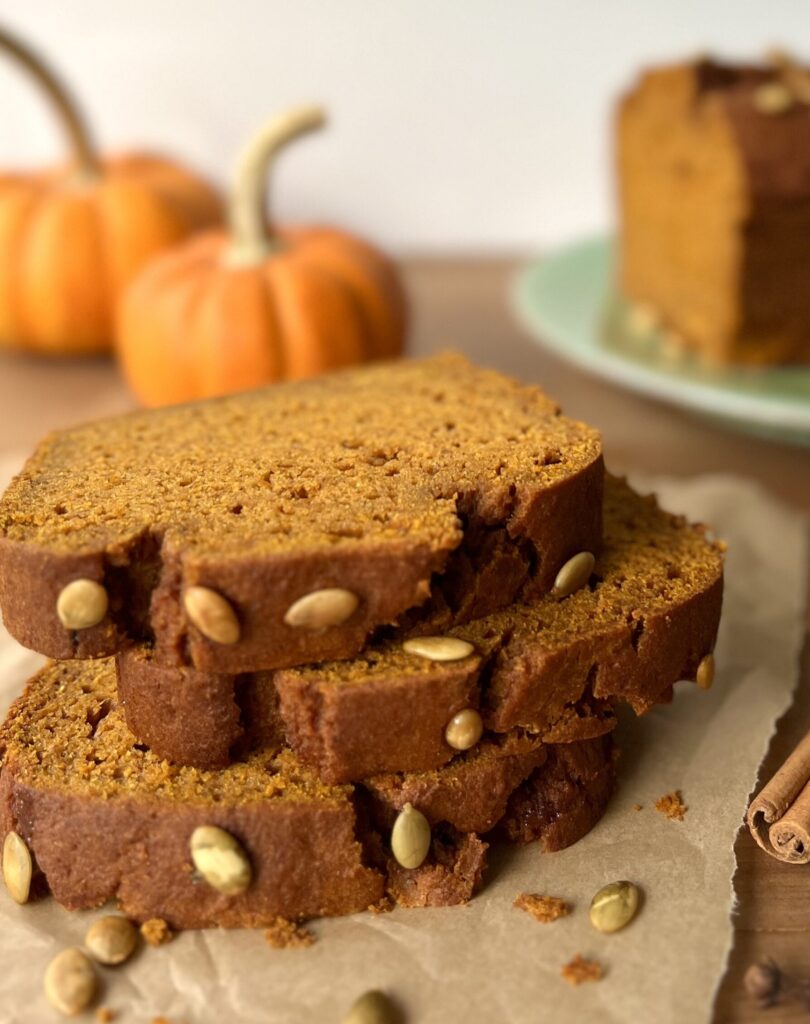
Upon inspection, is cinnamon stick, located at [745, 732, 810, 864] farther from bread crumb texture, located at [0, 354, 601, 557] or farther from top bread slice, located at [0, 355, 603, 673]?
bread crumb texture, located at [0, 354, 601, 557]

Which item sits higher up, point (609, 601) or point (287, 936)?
point (609, 601)

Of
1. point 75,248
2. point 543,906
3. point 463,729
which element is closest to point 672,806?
point 543,906

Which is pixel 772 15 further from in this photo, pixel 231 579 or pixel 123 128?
pixel 231 579

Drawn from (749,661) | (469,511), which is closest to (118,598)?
(469,511)

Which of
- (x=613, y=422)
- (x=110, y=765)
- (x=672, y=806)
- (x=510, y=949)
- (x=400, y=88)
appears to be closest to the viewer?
(x=510, y=949)

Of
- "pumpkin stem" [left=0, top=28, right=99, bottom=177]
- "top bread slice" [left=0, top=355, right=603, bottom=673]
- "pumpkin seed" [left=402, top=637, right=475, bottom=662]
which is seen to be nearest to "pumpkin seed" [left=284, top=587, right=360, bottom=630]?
"top bread slice" [left=0, top=355, right=603, bottom=673]

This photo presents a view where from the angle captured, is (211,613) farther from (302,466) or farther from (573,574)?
(573,574)
